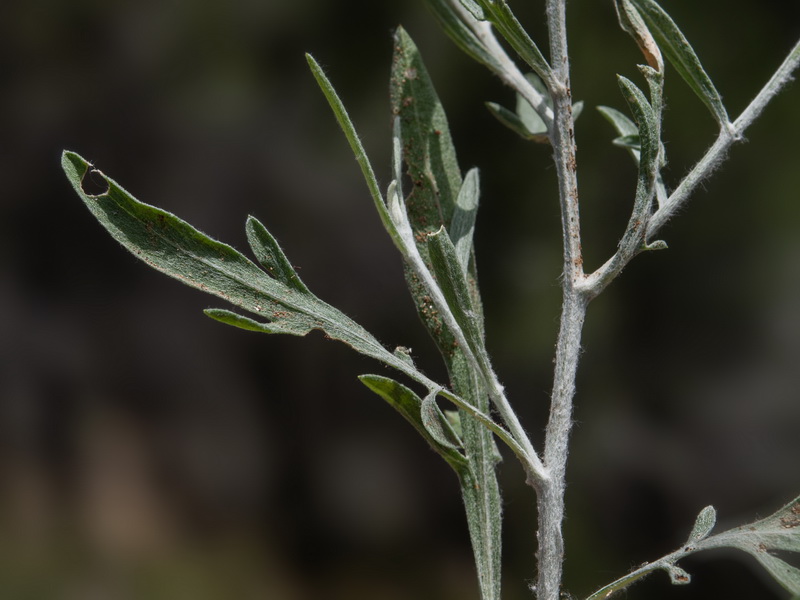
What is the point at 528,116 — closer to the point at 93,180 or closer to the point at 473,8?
the point at 473,8

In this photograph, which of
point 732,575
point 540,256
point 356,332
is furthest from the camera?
point 540,256

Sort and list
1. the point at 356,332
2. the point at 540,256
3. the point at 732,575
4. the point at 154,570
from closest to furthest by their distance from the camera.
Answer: the point at 356,332
the point at 732,575
the point at 540,256
the point at 154,570

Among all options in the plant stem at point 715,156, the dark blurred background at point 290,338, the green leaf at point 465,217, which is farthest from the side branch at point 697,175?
the dark blurred background at point 290,338

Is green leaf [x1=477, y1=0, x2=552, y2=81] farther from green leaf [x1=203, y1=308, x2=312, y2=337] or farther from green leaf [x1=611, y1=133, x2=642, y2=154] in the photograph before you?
green leaf [x1=203, y1=308, x2=312, y2=337]

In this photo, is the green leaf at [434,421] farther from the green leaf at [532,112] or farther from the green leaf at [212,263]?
the green leaf at [532,112]

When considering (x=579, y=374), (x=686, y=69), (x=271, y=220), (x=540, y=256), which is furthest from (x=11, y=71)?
(x=686, y=69)

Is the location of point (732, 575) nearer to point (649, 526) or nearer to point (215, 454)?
point (649, 526)
